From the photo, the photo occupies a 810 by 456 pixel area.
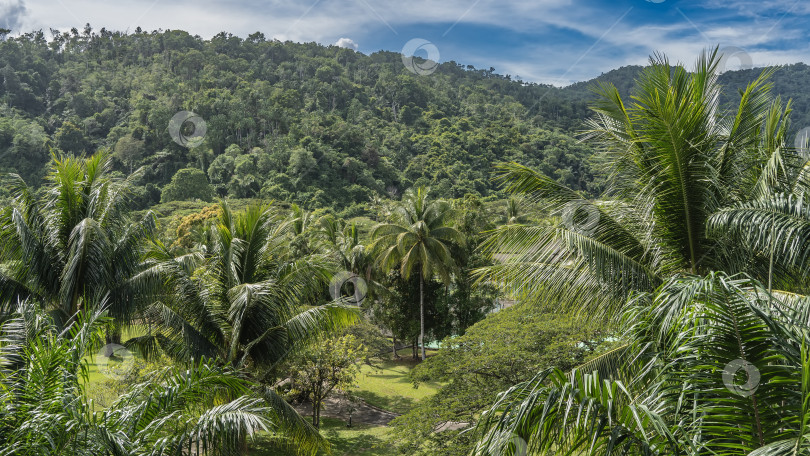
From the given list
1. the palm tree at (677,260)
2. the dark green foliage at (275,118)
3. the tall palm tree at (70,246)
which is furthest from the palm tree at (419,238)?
the dark green foliage at (275,118)

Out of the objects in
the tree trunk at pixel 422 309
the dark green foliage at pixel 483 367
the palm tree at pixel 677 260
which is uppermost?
the palm tree at pixel 677 260

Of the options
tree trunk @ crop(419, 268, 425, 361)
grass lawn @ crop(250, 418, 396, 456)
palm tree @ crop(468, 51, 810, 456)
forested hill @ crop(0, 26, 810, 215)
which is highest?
forested hill @ crop(0, 26, 810, 215)

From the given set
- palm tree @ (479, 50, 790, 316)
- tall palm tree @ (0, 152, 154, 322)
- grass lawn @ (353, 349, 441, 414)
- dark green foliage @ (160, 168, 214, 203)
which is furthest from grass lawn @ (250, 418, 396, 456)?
dark green foliage @ (160, 168, 214, 203)

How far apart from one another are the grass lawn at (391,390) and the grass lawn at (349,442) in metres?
2.26

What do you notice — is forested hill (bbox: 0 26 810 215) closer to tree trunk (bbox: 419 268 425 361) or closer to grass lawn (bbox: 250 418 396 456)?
tree trunk (bbox: 419 268 425 361)

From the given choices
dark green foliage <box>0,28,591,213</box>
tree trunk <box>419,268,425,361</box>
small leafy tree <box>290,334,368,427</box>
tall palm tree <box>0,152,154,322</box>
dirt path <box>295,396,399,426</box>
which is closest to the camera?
tall palm tree <box>0,152,154,322</box>

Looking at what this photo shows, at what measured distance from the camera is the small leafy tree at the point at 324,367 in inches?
699

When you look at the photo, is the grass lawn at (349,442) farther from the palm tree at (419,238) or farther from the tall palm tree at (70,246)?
the palm tree at (419,238)

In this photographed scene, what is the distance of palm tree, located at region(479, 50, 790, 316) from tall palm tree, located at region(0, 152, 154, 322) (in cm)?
727

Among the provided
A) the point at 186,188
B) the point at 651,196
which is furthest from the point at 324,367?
the point at 186,188

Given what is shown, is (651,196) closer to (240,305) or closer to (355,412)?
(240,305)

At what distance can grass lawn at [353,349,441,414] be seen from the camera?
23.4 metres

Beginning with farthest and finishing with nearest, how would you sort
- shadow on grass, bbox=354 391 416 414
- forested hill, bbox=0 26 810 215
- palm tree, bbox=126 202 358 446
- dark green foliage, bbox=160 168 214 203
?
forested hill, bbox=0 26 810 215
dark green foliage, bbox=160 168 214 203
shadow on grass, bbox=354 391 416 414
palm tree, bbox=126 202 358 446

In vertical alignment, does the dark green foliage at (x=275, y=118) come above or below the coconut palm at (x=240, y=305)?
above
